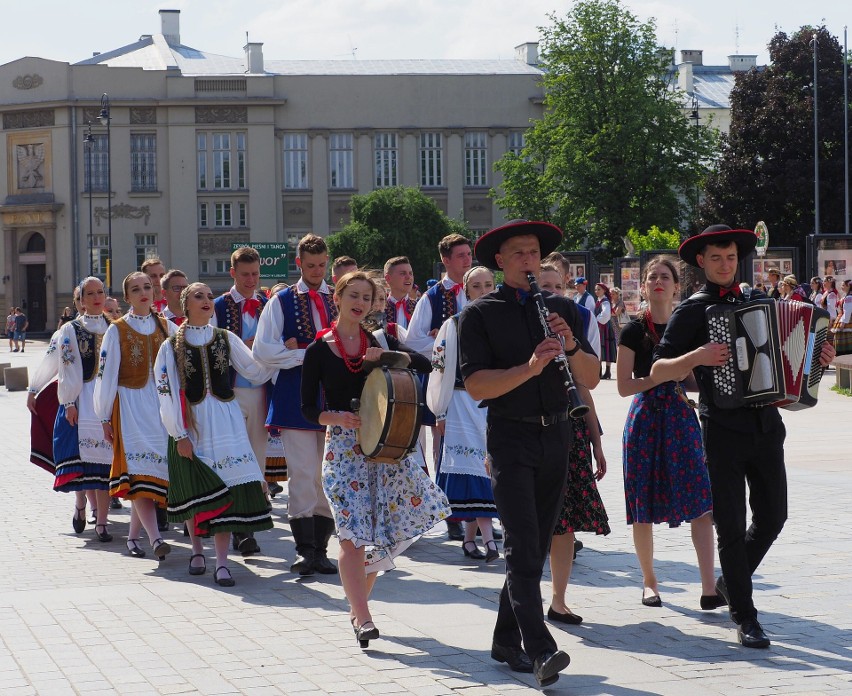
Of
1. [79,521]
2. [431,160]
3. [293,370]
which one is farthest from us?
[431,160]

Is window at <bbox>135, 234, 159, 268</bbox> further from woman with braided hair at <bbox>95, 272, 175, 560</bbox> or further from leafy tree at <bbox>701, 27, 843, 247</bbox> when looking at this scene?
woman with braided hair at <bbox>95, 272, 175, 560</bbox>

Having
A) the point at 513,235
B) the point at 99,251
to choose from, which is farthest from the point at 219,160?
the point at 513,235

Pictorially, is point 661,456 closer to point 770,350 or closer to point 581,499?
point 581,499

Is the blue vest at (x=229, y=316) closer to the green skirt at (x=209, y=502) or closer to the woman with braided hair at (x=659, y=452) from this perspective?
the green skirt at (x=209, y=502)

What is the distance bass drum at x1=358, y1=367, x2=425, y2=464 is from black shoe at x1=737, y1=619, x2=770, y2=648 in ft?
5.96

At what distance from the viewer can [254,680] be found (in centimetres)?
620

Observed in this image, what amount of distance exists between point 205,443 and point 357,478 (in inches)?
85.5

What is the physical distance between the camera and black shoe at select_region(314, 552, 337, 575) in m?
8.98

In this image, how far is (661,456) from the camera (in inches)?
298

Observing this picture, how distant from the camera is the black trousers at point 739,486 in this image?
671cm

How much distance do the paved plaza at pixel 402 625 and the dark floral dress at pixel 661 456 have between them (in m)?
0.57

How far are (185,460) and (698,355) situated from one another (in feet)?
12.4

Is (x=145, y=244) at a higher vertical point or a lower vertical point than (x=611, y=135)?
lower

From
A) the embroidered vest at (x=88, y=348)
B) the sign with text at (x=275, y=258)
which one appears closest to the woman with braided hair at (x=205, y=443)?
the embroidered vest at (x=88, y=348)
